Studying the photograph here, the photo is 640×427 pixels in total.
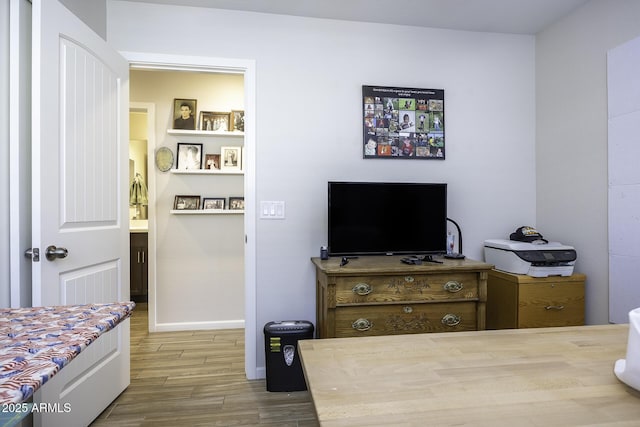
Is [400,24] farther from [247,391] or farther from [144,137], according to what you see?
[144,137]

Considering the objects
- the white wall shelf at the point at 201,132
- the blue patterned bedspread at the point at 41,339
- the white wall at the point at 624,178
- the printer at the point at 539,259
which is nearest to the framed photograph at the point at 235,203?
the white wall shelf at the point at 201,132

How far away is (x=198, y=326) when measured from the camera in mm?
3527

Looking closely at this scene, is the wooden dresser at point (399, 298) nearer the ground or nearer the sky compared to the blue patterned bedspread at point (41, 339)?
nearer the ground

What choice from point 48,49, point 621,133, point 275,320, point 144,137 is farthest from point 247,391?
point 144,137

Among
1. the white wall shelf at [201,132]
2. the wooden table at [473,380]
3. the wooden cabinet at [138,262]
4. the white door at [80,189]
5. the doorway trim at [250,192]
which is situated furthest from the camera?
the wooden cabinet at [138,262]

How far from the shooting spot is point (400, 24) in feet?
8.91

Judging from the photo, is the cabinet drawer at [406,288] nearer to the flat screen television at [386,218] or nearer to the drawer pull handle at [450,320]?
the drawer pull handle at [450,320]

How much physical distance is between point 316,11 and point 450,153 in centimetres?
146

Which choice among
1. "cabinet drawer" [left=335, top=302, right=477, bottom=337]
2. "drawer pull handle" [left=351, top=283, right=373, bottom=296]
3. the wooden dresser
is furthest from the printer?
"drawer pull handle" [left=351, top=283, right=373, bottom=296]

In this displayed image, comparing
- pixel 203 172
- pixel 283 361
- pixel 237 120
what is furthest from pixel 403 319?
pixel 237 120

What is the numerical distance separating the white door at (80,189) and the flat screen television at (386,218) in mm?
1359

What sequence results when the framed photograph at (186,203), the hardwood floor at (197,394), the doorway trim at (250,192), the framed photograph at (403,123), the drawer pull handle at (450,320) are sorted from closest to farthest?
the hardwood floor at (197,394) < the drawer pull handle at (450,320) < the doorway trim at (250,192) < the framed photograph at (403,123) < the framed photograph at (186,203)

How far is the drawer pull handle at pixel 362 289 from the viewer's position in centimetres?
214

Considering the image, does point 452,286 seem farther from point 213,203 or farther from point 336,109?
point 213,203
